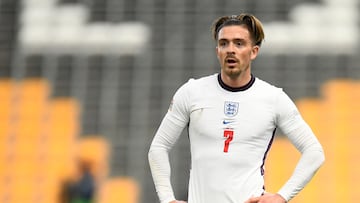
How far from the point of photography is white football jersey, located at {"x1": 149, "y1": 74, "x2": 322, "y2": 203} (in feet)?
11.3

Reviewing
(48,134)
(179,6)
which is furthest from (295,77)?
(48,134)

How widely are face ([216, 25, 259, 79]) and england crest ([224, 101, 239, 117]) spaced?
0.11m

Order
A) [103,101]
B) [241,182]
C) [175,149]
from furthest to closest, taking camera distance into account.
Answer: [103,101], [175,149], [241,182]

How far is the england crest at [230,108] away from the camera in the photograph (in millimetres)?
3527

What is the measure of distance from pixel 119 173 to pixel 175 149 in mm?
762

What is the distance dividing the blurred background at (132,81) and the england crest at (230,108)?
6.30 m

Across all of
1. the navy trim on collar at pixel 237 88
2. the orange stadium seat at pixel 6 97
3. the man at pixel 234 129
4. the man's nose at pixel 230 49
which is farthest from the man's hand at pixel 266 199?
the orange stadium seat at pixel 6 97

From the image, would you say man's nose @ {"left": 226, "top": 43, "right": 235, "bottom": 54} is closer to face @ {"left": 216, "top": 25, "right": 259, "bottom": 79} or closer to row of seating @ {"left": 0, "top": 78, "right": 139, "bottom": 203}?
face @ {"left": 216, "top": 25, "right": 259, "bottom": 79}

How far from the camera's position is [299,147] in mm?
3504

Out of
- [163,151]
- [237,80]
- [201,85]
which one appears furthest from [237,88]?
[163,151]

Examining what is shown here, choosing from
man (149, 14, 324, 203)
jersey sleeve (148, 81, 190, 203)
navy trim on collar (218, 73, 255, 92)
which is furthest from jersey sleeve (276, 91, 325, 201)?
jersey sleeve (148, 81, 190, 203)

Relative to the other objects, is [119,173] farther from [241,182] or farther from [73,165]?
[241,182]

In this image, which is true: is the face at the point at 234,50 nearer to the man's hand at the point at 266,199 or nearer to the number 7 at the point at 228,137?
the number 7 at the point at 228,137

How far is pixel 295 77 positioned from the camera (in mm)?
10859
